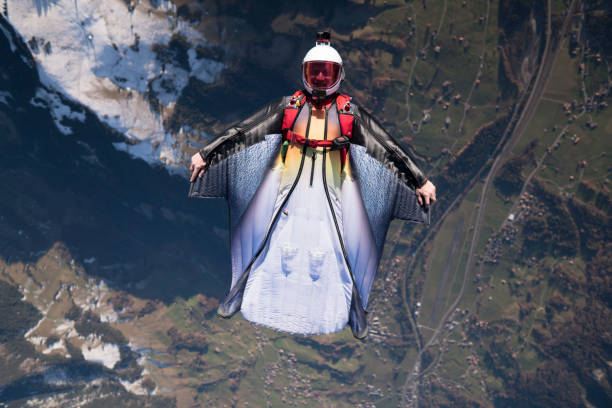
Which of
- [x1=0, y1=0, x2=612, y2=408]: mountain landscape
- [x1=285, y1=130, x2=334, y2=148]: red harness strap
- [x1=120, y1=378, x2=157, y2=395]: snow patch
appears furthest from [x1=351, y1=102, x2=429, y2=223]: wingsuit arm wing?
[x1=120, y1=378, x2=157, y2=395]: snow patch

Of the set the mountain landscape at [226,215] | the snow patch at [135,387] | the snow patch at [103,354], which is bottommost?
the snow patch at [135,387]

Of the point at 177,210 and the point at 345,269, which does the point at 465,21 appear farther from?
the point at 177,210

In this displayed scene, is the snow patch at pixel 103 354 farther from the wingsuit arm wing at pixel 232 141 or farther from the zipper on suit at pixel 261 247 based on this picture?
the wingsuit arm wing at pixel 232 141

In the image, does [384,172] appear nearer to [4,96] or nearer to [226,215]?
[226,215]

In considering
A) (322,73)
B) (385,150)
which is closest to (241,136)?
(322,73)

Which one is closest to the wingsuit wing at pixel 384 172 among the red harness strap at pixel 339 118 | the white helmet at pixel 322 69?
the red harness strap at pixel 339 118

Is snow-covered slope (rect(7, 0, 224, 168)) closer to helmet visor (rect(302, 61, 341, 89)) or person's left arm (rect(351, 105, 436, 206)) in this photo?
helmet visor (rect(302, 61, 341, 89))
